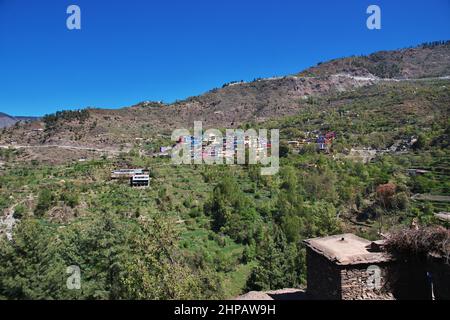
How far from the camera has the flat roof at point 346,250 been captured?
8453 mm

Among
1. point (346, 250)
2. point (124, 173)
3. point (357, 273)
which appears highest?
point (124, 173)

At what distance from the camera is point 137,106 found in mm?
106250

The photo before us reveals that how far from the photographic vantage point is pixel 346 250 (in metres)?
9.23

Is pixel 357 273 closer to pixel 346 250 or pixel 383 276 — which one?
pixel 383 276

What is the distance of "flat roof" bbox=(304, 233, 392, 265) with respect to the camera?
8.45 m

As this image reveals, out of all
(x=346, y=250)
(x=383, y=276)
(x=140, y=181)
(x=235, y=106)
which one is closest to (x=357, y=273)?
(x=383, y=276)

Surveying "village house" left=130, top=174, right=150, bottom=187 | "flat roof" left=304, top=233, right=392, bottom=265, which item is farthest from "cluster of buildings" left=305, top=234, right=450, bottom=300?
"village house" left=130, top=174, right=150, bottom=187

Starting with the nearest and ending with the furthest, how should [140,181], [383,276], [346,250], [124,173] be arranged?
[383,276] → [346,250] → [140,181] → [124,173]

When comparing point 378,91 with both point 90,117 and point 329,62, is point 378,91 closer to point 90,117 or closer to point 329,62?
point 329,62

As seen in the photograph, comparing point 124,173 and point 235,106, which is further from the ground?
point 235,106

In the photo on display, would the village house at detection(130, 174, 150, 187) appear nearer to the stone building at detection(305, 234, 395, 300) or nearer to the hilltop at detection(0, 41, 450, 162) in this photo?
the hilltop at detection(0, 41, 450, 162)

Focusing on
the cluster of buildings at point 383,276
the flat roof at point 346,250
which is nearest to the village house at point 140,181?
the flat roof at point 346,250

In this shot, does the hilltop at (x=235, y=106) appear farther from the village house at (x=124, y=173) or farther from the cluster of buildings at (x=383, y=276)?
the cluster of buildings at (x=383, y=276)

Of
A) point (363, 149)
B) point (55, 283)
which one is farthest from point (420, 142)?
point (55, 283)
